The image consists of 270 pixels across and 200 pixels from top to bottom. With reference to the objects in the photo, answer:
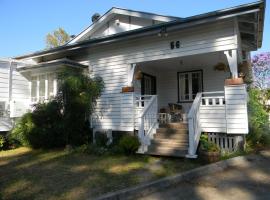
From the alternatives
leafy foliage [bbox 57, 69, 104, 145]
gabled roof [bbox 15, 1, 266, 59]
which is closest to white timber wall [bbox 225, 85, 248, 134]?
gabled roof [bbox 15, 1, 266, 59]

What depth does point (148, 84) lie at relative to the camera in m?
12.9

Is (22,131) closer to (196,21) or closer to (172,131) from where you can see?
(172,131)

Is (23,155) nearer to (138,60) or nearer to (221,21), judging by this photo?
(138,60)

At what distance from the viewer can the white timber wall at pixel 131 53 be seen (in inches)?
360

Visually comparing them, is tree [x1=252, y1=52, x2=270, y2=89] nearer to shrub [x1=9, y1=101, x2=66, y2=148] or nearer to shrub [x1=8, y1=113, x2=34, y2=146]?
shrub [x1=9, y1=101, x2=66, y2=148]

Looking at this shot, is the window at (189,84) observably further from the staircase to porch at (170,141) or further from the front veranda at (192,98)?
the staircase to porch at (170,141)

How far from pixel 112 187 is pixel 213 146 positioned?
4124mm

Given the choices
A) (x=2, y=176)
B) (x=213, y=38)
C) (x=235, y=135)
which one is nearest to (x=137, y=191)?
(x=2, y=176)

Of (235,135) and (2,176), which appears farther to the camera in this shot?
(235,135)

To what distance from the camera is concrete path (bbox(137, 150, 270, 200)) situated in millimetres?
5348

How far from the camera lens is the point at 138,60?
1085 cm

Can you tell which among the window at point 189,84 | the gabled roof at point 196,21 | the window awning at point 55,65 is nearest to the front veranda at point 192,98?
the window at point 189,84

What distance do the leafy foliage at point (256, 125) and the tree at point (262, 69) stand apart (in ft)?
55.5

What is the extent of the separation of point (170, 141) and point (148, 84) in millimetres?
4211
